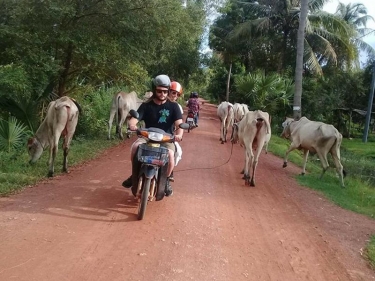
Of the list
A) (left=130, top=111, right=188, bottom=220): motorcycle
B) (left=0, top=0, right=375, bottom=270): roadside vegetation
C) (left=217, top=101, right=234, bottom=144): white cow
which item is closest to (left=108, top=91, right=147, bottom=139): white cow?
(left=0, top=0, right=375, bottom=270): roadside vegetation

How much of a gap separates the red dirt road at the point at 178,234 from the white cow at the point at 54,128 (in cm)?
63

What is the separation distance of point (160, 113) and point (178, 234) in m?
1.92

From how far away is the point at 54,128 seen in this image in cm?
831

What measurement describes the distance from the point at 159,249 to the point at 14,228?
1796 millimetres

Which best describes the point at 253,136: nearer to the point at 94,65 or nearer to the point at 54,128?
the point at 54,128

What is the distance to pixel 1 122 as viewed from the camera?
942 cm

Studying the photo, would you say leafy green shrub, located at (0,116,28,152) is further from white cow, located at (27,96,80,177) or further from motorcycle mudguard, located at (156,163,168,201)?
motorcycle mudguard, located at (156,163,168,201)

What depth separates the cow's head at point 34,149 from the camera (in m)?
8.89

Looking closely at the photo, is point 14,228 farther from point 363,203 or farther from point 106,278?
point 363,203

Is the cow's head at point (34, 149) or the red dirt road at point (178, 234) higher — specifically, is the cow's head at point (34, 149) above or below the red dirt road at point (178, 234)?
above

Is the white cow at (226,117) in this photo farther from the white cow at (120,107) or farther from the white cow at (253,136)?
the white cow at (253,136)

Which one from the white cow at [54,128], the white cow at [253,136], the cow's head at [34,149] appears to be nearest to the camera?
the white cow at [54,128]

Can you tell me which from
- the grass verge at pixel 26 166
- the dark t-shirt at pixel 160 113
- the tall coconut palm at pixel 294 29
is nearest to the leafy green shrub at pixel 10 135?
the grass verge at pixel 26 166

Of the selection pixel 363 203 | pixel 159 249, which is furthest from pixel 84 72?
pixel 159 249
